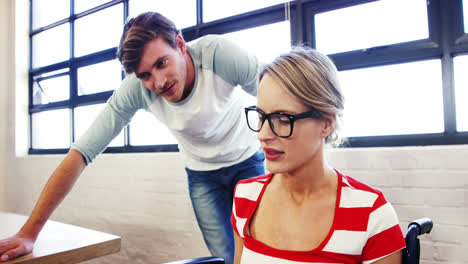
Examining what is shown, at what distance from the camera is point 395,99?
175 centimetres

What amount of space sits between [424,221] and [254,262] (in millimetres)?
427

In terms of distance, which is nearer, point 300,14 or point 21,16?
Result: point 300,14

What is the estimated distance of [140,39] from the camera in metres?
1.13

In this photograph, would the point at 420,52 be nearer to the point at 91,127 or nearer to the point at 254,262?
the point at 254,262

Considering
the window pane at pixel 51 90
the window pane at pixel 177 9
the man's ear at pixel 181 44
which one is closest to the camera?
the man's ear at pixel 181 44

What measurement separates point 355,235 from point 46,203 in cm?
106

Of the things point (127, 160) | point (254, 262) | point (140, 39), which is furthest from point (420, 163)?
point (127, 160)

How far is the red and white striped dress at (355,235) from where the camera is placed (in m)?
0.75

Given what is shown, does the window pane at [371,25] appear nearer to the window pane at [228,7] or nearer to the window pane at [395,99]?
the window pane at [395,99]

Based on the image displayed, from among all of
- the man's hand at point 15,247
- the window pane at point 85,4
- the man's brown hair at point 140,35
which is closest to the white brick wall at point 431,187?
the man's brown hair at point 140,35

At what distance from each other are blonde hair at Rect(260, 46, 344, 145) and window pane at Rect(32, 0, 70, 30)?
3.56 m

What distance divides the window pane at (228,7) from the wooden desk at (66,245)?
163 cm

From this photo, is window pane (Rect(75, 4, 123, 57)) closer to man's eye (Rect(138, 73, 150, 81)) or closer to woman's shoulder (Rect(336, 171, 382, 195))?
man's eye (Rect(138, 73, 150, 81))

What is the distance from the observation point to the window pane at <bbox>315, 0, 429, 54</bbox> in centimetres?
169
